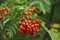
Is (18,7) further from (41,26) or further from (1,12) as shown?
(41,26)

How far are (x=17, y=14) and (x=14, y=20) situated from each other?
8cm

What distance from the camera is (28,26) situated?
2.00m

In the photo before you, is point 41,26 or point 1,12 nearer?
point 1,12

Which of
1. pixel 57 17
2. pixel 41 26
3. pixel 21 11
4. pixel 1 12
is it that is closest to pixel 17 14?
pixel 21 11

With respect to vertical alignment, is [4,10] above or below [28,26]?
above

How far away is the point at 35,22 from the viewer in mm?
2049

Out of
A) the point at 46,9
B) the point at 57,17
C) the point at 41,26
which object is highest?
the point at 46,9

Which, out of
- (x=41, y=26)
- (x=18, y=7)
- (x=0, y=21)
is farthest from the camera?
(x=41, y=26)

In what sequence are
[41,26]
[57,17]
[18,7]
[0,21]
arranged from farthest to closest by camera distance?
1. [57,17]
2. [41,26]
3. [0,21]
4. [18,7]

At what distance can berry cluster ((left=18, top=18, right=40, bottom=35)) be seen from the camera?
196cm

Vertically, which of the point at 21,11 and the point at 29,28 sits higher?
the point at 21,11

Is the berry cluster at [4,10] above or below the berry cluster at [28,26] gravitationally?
above

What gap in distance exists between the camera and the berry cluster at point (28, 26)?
1.96 metres

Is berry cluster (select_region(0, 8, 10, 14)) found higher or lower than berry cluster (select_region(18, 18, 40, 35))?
higher
